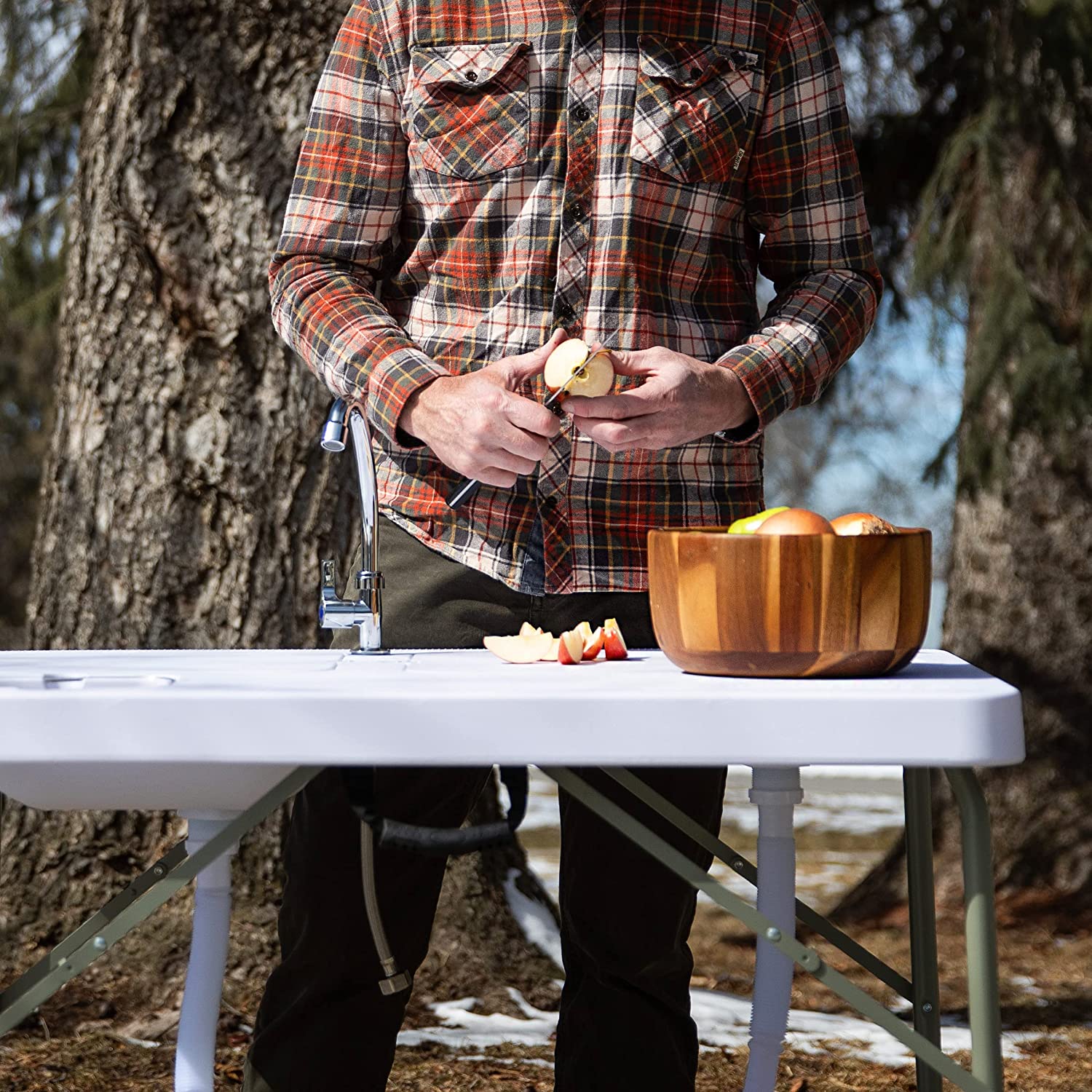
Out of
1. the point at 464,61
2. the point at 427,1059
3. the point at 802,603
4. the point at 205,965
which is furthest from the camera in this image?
the point at 427,1059

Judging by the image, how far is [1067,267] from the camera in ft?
14.5

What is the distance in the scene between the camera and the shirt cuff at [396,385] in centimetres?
172

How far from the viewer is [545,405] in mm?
1569

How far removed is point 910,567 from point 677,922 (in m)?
0.70

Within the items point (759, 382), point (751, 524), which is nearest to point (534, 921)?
point (759, 382)

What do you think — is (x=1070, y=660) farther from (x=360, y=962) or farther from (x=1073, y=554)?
(x=360, y=962)

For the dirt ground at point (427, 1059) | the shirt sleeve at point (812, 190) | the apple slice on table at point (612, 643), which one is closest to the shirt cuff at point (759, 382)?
the shirt sleeve at point (812, 190)

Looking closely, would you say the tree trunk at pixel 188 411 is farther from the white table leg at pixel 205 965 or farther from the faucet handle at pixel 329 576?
the white table leg at pixel 205 965

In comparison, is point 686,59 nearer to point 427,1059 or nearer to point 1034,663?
point 427,1059

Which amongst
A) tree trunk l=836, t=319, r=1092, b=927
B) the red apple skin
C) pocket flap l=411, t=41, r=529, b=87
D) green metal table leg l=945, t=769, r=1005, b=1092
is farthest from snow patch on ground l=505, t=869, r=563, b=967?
green metal table leg l=945, t=769, r=1005, b=1092

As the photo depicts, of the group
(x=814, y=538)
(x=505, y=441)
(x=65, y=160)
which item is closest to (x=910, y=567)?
(x=814, y=538)

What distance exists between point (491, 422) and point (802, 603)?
0.43m

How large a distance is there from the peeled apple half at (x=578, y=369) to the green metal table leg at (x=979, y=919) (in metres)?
0.56

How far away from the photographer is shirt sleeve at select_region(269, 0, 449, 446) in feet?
6.04
